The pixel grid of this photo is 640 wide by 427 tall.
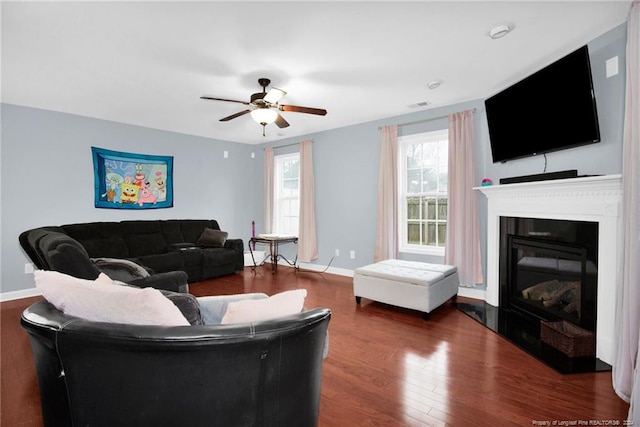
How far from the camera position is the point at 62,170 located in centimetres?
434

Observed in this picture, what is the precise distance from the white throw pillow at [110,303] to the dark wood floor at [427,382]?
1.09 metres

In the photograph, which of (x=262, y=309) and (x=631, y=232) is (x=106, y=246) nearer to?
(x=262, y=309)

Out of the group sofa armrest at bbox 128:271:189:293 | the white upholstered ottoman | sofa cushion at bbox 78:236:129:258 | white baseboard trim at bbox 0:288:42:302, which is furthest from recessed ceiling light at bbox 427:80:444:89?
white baseboard trim at bbox 0:288:42:302

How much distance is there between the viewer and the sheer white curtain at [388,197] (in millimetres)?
4574

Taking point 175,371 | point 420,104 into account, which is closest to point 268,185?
point 420,104

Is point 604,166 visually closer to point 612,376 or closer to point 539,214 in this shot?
point 539,214

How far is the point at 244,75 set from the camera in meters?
3.12

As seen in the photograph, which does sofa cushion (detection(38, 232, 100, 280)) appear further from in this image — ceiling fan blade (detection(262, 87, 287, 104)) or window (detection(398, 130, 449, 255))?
window (detection(398, 130, 449, 255))

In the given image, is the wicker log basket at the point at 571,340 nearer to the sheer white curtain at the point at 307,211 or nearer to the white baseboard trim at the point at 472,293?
the white baseboard trim at the point at 472,293

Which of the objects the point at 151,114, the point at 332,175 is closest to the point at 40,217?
the point at 151,114

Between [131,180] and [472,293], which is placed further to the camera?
[131,180]

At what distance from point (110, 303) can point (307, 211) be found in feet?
15.0

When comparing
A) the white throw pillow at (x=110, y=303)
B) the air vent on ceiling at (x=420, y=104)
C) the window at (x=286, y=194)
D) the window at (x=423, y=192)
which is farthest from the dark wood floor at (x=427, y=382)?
the window at (x=286, y=194)

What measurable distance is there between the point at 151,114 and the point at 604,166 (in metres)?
5.14
